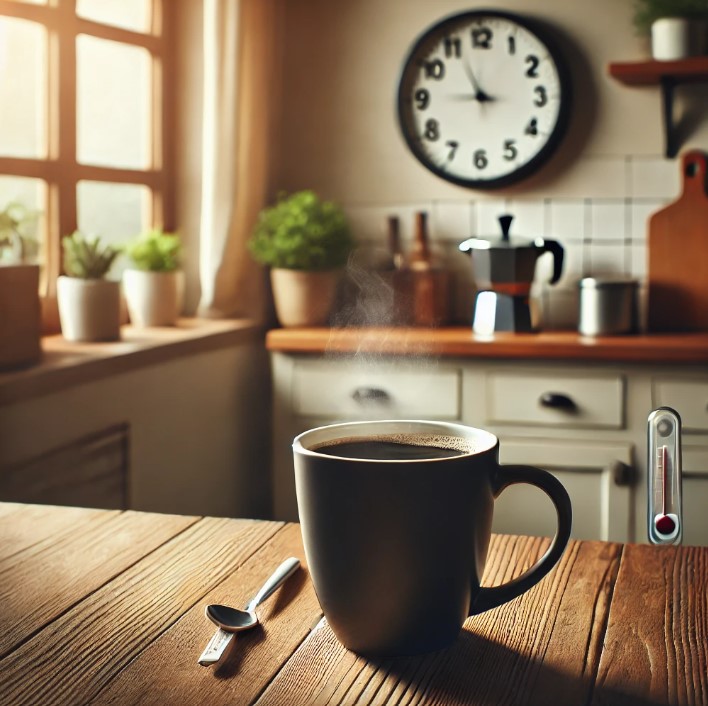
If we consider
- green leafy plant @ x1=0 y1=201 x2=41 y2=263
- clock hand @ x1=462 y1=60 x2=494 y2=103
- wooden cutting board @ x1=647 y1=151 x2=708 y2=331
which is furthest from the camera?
clock hand @ x1=462 y1=60 x2=494 y2=103

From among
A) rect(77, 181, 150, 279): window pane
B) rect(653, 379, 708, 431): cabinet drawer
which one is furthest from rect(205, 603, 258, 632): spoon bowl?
rect(77, 181, 150, 279): window pane

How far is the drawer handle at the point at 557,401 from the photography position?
7.59ft

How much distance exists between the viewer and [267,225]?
2670 mm

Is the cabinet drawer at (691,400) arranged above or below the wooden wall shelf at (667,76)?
below

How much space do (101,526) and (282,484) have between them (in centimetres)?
170

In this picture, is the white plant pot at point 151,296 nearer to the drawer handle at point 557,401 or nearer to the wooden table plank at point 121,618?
the drawer handle at point 557,401

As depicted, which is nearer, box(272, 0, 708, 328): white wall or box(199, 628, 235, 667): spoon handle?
box(199, 628, 235, 667): spoon handle

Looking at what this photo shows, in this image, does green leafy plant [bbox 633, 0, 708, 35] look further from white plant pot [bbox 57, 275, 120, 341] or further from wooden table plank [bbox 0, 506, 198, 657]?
wooden table plank [bbox 0, 506, 198, 657]

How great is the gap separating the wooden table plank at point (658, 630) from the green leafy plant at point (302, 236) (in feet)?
6.21

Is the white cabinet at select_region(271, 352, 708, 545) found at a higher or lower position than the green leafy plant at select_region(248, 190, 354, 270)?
lower

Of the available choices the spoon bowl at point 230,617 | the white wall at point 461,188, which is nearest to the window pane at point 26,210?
the white wall at point 461,188

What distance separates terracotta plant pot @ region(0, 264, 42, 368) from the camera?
1737mm

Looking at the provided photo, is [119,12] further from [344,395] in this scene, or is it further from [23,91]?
[344,395]

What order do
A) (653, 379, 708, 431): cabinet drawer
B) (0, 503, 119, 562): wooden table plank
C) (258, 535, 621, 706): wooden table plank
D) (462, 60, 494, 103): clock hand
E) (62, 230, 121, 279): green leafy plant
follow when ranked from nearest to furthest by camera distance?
(258, 535, 621, 706): wooden table plank, (0, 503, 119, 562): wooden table plank, (62, 230, 121, 279): green leafy plant, (653, 379, 708, 431): cabinet drawer, (462, 60, 494, 103): clock hand
